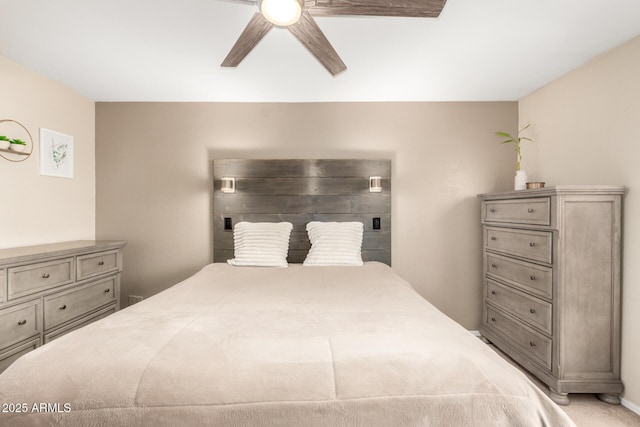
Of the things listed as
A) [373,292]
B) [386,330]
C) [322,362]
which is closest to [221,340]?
[322,362]

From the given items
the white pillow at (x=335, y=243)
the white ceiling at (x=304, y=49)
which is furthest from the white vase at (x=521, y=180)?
the white pillow at (x=335, y=243)

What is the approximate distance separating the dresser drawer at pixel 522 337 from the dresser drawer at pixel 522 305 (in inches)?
2.8

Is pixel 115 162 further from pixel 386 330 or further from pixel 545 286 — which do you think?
pixel 545 286

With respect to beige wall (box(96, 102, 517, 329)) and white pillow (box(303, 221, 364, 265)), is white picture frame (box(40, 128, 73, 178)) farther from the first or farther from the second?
white pillow (box(303, 221, 364, 265))

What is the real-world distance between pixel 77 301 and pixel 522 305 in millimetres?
3555

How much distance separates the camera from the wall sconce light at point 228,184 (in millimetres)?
3203

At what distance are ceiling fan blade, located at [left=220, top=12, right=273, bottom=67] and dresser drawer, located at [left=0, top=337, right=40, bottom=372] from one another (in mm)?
2297

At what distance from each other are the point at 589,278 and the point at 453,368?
174 centimetres

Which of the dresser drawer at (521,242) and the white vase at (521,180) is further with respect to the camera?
the white vase at (521,180)

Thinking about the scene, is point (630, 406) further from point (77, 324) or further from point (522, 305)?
point (77, 324)

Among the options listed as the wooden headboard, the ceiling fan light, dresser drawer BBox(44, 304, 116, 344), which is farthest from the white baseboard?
dresser drawer BBox(44, 304, 116, 344)

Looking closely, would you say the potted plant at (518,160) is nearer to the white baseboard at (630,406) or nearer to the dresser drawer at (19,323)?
the white baseboard at (630,406)

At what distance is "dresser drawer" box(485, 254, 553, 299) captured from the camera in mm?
2225

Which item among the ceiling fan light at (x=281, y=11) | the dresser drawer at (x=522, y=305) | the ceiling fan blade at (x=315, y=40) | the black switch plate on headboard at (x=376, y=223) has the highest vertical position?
the ceiling fan blade at (x=315, y=40)
